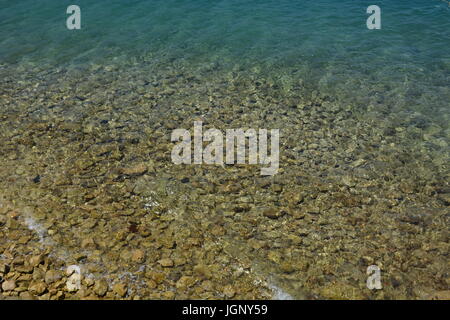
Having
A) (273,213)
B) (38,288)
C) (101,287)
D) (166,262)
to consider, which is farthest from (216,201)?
(38,288)

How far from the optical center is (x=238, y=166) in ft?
38.3

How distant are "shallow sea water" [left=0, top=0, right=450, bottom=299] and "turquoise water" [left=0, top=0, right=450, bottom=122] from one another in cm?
12

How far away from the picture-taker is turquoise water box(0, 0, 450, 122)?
1617cm

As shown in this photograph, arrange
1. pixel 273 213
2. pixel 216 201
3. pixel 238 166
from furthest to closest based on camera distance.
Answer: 1. pixel 238 166
2. pixel 216 201
3. pixel 273 213

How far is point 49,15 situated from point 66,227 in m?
18.6

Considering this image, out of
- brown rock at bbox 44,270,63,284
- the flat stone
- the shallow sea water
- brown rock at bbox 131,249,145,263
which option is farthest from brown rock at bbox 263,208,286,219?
the flat stone

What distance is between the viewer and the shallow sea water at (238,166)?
341 inches

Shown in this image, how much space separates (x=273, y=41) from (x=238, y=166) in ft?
34.0

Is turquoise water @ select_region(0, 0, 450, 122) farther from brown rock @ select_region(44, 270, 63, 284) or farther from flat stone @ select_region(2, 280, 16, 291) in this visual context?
flat stone @ select_region(2, 280, 16, 291)

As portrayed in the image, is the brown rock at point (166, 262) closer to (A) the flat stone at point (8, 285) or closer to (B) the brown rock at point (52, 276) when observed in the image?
(B) the brown rock at point (52, 276)

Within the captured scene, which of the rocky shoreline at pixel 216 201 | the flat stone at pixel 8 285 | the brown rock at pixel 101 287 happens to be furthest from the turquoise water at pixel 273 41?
the flat stone at pixel 8 285

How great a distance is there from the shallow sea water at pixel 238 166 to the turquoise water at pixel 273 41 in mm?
121

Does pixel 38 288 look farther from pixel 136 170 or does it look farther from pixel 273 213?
pixel 273 213
